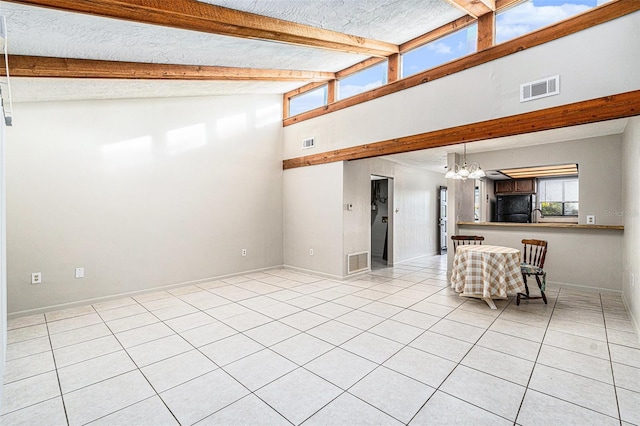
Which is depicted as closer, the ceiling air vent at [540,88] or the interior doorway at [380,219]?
the ceiling air vent at [540,88]

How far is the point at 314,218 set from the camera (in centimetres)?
582

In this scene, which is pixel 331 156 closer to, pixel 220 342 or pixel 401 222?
pixel 401 222

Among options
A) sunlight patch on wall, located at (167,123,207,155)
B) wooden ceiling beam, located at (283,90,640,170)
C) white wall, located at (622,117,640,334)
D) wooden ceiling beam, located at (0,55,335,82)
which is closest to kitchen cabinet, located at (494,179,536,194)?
white wall, located at (622,117,640,334)

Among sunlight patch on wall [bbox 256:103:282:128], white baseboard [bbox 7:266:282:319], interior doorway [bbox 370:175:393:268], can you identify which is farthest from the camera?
interior doorway [bbox 370:175:393:268]

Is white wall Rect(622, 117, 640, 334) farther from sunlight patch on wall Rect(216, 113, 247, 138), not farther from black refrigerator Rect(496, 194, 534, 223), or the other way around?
sunlight patch on wall Rect(216, 113, 247, 138)

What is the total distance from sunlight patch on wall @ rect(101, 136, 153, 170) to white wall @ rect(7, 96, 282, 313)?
0.04 feet

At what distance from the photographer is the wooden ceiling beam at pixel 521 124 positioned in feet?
9.43

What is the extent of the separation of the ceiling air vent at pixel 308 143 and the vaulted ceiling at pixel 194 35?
151cm

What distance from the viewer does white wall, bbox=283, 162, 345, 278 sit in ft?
17.9

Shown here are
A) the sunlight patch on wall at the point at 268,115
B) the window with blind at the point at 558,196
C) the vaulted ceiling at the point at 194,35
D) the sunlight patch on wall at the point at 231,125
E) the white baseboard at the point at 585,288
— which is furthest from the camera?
the window with blind at the point at 558,196

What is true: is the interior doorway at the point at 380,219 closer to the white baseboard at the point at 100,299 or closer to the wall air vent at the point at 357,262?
the wall air vent at the point at 357,262

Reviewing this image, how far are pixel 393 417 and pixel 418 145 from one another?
347 cm

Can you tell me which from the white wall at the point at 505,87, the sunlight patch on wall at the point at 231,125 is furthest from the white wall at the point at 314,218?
the sunlight patch on wall at the point at 231,125

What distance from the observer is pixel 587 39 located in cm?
302
